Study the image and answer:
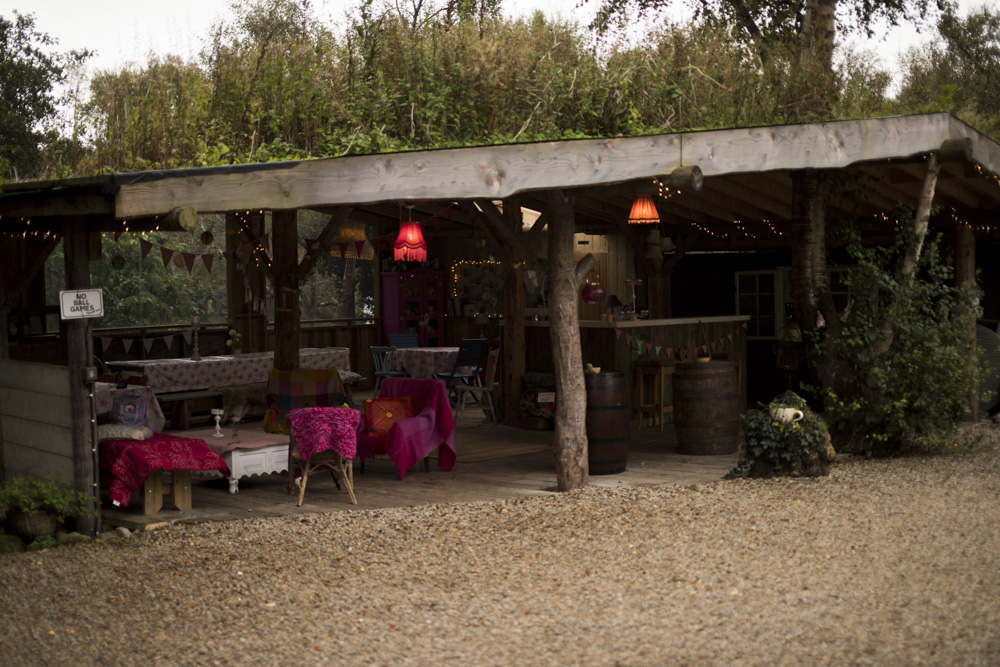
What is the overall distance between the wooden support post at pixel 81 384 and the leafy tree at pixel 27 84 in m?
10.4

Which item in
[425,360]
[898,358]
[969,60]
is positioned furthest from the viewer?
[969,60]

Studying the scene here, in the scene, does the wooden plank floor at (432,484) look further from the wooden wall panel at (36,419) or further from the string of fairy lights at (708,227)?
the string of fairy lights at (708,227)

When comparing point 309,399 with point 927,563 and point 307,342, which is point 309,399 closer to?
point 927,563

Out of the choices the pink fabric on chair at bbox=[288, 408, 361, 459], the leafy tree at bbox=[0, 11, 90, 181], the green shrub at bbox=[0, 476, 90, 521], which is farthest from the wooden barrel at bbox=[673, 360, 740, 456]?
the leafy tree at bbox=[0, 11, 90, 181]

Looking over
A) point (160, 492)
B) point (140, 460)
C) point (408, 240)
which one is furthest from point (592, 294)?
point (140, 460)

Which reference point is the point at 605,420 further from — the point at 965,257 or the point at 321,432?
the point at 965,257

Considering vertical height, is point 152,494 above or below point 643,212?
below

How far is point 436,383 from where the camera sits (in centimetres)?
803

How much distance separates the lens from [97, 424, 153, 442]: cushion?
653cm

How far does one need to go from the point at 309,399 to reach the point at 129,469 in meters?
2.33

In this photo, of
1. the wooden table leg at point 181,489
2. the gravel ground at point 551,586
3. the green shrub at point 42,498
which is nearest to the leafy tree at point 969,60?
the gravel ground at point 551,586

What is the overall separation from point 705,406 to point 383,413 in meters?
2.76

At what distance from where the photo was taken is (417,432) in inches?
309

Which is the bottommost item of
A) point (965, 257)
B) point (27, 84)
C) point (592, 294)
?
point (592, 294)
